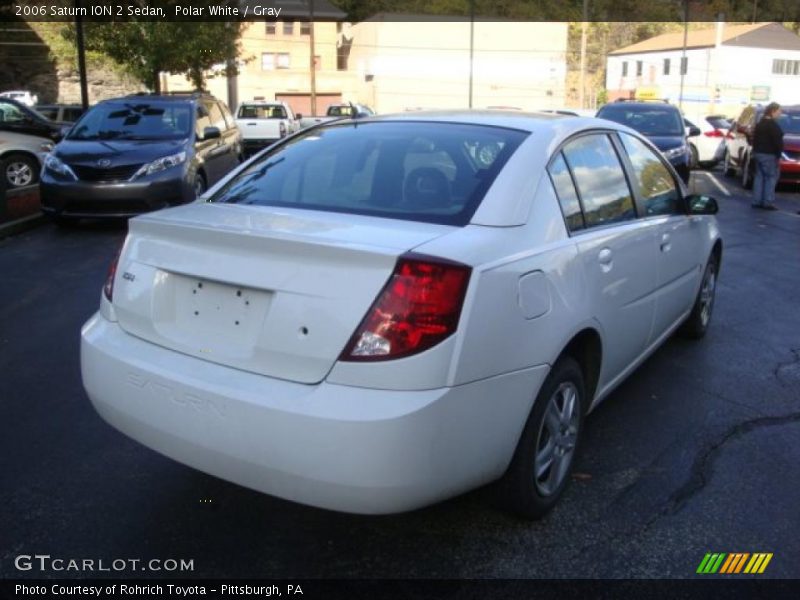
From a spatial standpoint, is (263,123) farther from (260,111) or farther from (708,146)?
(708,146)

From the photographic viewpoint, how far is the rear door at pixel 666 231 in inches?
165

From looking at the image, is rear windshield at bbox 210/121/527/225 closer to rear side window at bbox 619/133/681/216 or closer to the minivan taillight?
the minivan taillight

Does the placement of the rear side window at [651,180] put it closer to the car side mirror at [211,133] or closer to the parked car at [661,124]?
the car side mirror at [211,133]

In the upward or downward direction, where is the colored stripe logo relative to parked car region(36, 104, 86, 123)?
downward

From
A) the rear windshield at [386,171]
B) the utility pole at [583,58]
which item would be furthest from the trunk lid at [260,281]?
the utility pole at [583,58]

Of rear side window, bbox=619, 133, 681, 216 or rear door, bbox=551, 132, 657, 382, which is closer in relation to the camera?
rear door, bbox=551, 132, 657, 382

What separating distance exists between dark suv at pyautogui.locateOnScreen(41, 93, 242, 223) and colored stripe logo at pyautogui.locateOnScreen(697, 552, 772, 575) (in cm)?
818

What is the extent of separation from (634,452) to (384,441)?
1870 millimetres

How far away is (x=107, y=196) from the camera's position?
9.50 meters

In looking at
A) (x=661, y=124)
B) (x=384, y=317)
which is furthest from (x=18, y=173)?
(x=384, y=317)

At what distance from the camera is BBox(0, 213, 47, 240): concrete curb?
30.8ft

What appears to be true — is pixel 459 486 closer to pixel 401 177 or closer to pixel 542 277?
pixel 542 277

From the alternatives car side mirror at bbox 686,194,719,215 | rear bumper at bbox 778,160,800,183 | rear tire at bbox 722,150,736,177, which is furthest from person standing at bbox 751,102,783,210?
car side mirror at bbox 686,194,719,215

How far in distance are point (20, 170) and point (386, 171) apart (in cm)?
1094
